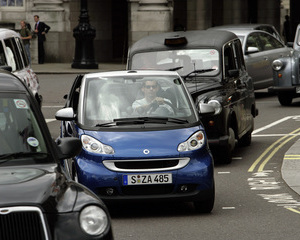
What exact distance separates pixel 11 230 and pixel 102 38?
3498cm

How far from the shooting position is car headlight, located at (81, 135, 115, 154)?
9922 mm

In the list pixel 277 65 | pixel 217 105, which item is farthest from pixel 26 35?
pixel 217 105

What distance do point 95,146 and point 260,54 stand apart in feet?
46.4

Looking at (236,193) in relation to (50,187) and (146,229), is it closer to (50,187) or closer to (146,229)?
(146,229)

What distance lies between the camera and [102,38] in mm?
40500

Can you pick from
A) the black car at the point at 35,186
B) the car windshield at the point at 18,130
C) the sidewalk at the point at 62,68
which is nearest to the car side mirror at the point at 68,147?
the black car at the point at 35,186

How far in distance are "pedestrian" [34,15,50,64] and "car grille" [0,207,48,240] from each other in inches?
1220

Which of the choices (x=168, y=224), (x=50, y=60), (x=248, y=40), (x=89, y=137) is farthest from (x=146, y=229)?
(x=50, y=60)

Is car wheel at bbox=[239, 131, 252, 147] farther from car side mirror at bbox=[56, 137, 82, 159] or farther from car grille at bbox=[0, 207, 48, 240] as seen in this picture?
car grille at bbox=[0, 207, 48, 240]

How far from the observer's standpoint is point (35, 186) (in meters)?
6.18

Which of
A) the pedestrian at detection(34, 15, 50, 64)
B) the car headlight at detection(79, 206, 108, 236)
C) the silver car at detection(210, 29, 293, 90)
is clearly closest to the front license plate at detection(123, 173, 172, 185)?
the car headlight at detection(79, 206, 108, 236)

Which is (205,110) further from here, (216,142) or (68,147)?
(68,147)

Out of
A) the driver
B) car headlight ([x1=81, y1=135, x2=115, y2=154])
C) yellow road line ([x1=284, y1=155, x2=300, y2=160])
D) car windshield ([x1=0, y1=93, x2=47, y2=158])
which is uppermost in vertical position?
car windshield ([x1=0, y1=93, x2=47, y2=158])

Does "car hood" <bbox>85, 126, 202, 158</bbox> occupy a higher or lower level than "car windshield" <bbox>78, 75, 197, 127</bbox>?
lower
